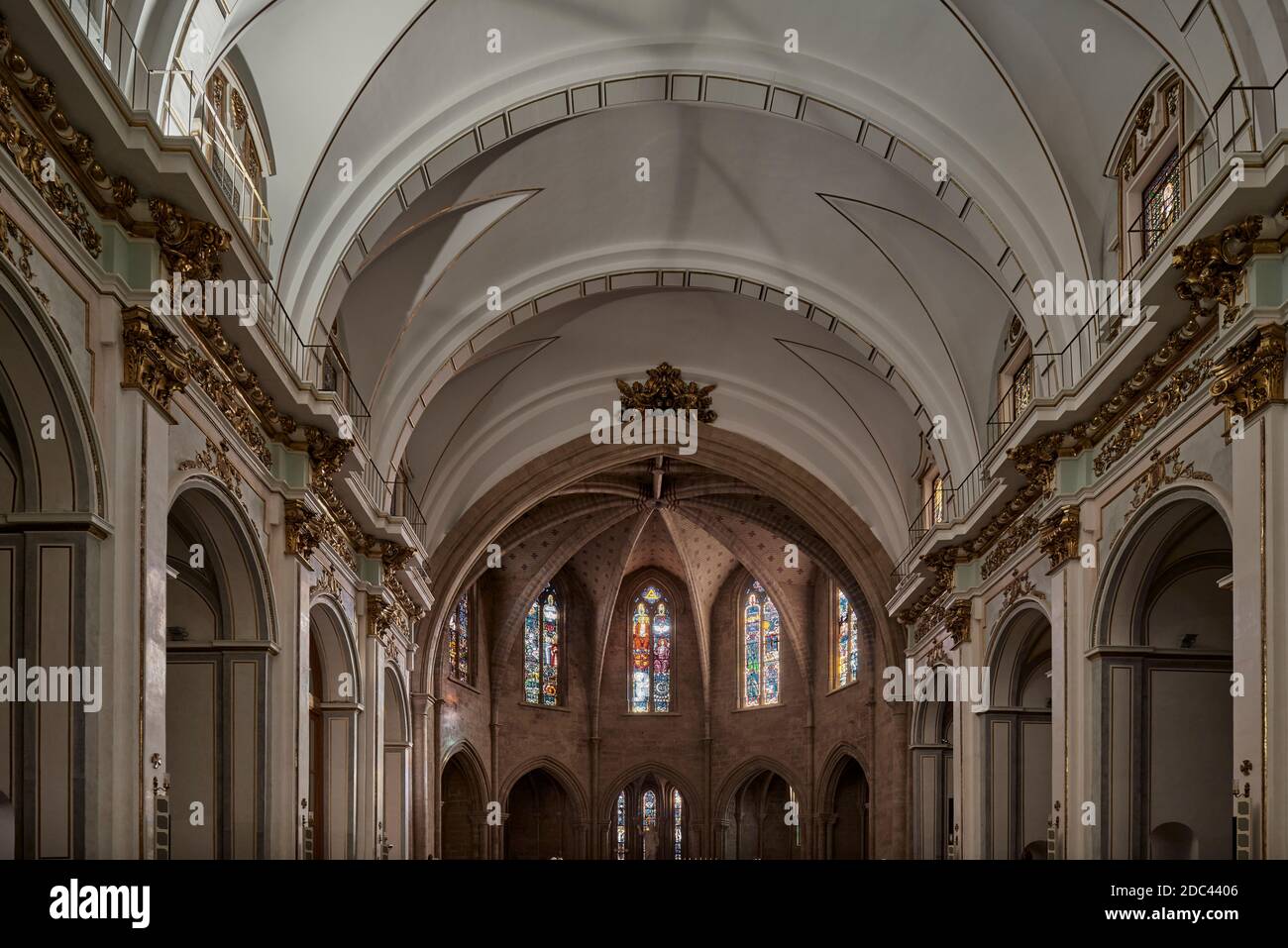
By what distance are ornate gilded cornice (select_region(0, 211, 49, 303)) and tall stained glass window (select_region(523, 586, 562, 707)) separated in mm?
29650

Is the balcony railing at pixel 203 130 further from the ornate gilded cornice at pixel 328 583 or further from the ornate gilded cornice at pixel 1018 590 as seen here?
the ornate gilded cornice at pixel 1018 590

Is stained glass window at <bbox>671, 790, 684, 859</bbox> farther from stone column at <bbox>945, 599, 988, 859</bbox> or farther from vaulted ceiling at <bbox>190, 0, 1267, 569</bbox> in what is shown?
stone column at <bbox>945, 599, 988, 859</bbox>

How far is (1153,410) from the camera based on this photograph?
14.5 meters

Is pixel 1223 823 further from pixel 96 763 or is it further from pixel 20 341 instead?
pixel 20 341

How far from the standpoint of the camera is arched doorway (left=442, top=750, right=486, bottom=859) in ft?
120

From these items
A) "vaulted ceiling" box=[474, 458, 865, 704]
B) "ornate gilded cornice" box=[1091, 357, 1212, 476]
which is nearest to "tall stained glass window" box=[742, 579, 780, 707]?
"vaulted ceiling" box=[474, 458, 865, 704]

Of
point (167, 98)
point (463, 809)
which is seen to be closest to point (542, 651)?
point (463, 809)

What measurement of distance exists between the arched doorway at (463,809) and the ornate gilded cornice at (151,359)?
83.8 ft

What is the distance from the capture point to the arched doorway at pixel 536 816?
40.1 meters

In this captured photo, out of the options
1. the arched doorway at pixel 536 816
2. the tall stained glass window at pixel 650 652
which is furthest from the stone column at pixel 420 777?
the tall stained glass window at pixel 650 652

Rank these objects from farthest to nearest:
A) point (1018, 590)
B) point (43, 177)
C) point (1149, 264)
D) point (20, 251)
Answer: point (1018, 590)
point (1149, 264)
point (43, 177)
point (20, 251)

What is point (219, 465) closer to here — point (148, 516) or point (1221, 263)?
point (148, 516)

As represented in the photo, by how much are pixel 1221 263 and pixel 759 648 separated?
29286mm
